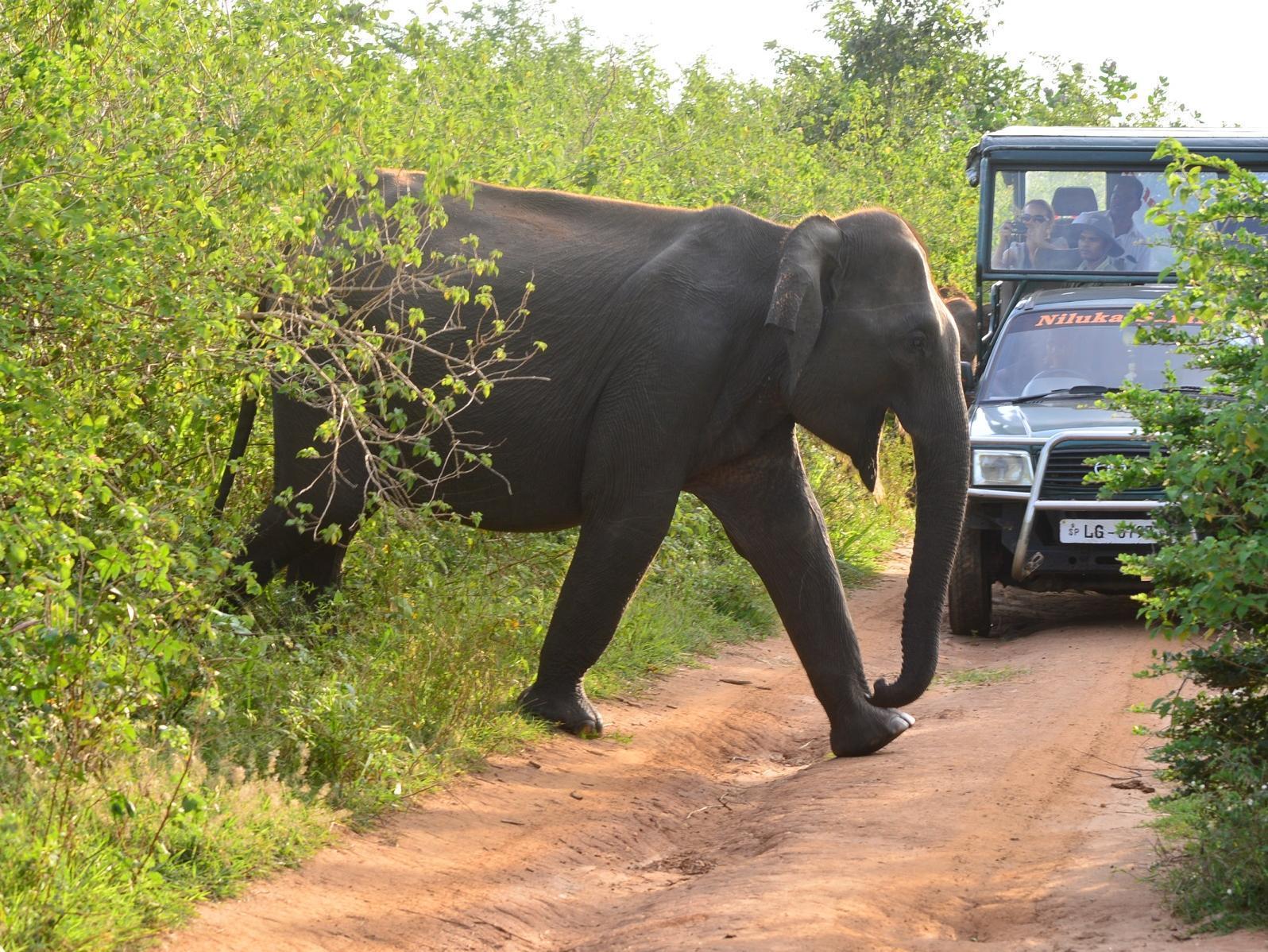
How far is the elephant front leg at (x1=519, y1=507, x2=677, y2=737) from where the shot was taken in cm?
754

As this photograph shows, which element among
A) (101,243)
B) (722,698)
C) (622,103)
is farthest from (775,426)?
(622,103)

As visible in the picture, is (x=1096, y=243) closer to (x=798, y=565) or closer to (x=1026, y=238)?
(x=1026, y=238)

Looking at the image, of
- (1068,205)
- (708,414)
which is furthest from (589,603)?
(1068,205)

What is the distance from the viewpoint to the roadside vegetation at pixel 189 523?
478 centimetres

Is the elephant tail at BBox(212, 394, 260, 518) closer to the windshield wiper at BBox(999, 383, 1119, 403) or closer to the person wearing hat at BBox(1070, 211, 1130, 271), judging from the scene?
the windshield wiper at BBox(999, 383, 1119, 403)

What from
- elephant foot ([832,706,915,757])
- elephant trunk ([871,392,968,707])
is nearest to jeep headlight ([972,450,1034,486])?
elephant trunk ([871,392,968,707])

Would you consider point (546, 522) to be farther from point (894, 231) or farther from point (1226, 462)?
point (1226, 462)

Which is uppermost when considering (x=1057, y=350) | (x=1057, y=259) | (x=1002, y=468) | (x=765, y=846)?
(x=1057, y=259)

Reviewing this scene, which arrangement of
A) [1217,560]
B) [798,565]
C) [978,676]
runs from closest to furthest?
[1217,560], [798,565], [978,676]

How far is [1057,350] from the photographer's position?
1152 centimetres

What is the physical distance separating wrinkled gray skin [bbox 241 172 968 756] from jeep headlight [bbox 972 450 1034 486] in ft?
9.25

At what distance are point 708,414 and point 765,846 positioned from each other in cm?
223

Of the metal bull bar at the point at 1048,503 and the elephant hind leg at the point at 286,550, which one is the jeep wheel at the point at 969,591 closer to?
the metal bull bar at the point at 1048,503

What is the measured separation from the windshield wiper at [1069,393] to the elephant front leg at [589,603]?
4414 millimetres
